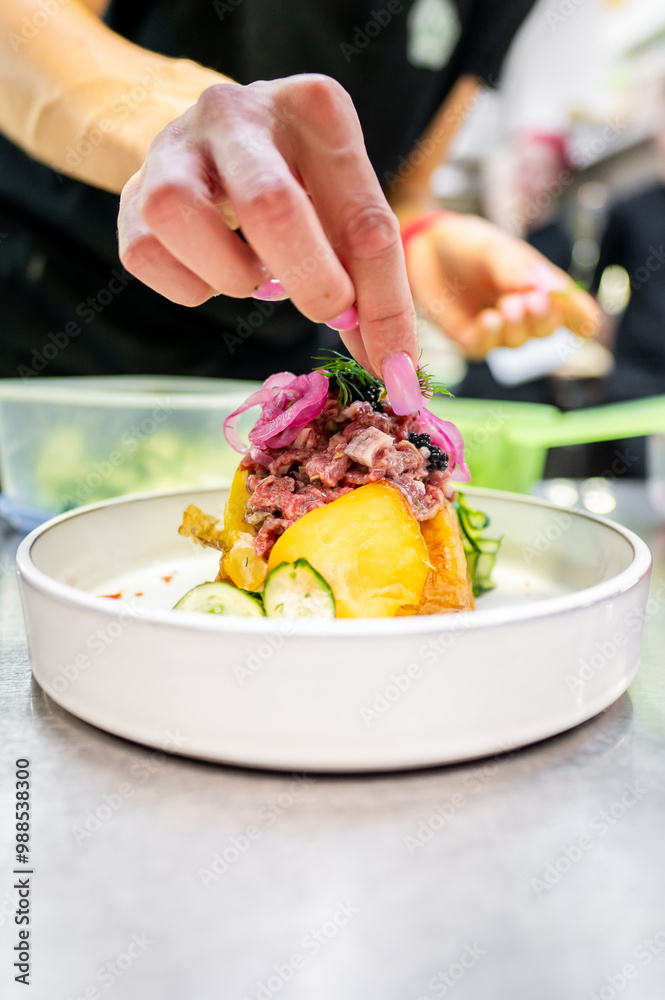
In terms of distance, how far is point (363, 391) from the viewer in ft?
4.10

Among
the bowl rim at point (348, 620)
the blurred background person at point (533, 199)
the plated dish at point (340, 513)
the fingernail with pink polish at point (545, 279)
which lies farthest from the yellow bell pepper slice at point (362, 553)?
the blurred background person at point (533, 199)

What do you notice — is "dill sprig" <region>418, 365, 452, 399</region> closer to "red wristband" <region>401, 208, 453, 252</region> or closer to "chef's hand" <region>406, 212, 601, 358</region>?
"chef's hand" <region>406, 212, 601, 358</region>

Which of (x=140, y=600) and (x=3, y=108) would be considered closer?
(x=140, y=600)

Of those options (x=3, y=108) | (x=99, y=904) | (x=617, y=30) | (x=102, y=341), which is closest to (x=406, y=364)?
(x=99, y=904)

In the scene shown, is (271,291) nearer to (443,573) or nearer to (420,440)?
(420,440)

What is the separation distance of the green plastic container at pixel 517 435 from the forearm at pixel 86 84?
0.97 m

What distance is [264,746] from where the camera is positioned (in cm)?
77

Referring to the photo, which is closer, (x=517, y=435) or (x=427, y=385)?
(x=427, y=385)

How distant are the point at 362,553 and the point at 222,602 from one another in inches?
8.4

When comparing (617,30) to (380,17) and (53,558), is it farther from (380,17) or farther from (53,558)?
(53,558)

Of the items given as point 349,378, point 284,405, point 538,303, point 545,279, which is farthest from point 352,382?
point 545,279

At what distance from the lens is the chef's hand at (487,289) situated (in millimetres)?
2248

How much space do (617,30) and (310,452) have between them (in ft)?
26.8

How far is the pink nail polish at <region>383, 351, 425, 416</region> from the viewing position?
1049mm
